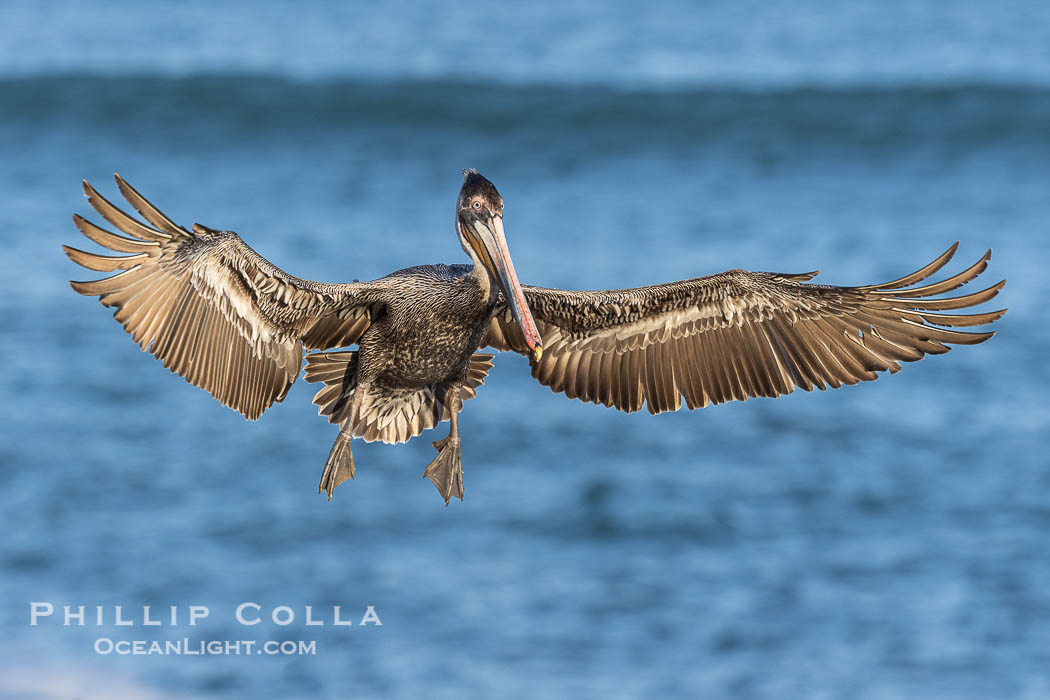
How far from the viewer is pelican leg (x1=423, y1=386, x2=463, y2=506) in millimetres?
7223

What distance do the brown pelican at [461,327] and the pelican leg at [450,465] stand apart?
12mm

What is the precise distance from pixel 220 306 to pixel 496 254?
1.48 metres

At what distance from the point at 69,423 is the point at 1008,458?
549 inches

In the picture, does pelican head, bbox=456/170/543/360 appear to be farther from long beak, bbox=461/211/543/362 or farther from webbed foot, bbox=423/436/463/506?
webbed foot, bbox=423/436/463/506

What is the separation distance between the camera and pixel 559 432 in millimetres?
20156

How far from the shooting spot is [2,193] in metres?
Result: 27.8

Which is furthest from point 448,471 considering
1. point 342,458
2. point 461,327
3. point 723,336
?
point 723,336

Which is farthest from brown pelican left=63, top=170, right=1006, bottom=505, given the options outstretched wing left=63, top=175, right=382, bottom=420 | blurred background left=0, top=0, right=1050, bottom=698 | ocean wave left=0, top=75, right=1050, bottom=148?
ocean wave left=0, top=75, right=1050, bottom=148

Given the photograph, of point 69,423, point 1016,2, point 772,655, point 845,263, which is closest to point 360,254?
point 69,423

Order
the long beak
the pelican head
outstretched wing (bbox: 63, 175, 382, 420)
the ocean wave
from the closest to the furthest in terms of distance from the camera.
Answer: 1. the long beak
2. the pelican head
3. outstretched wing (bbox: 63, 175, 382, 420)
4. the ocean wave

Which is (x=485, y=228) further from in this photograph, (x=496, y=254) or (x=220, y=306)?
(x=220, y=306)

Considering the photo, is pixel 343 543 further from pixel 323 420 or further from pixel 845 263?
pixel 845 263

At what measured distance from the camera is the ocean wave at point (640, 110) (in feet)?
102

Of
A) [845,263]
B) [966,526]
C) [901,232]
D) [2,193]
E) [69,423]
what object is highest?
[2,193]
